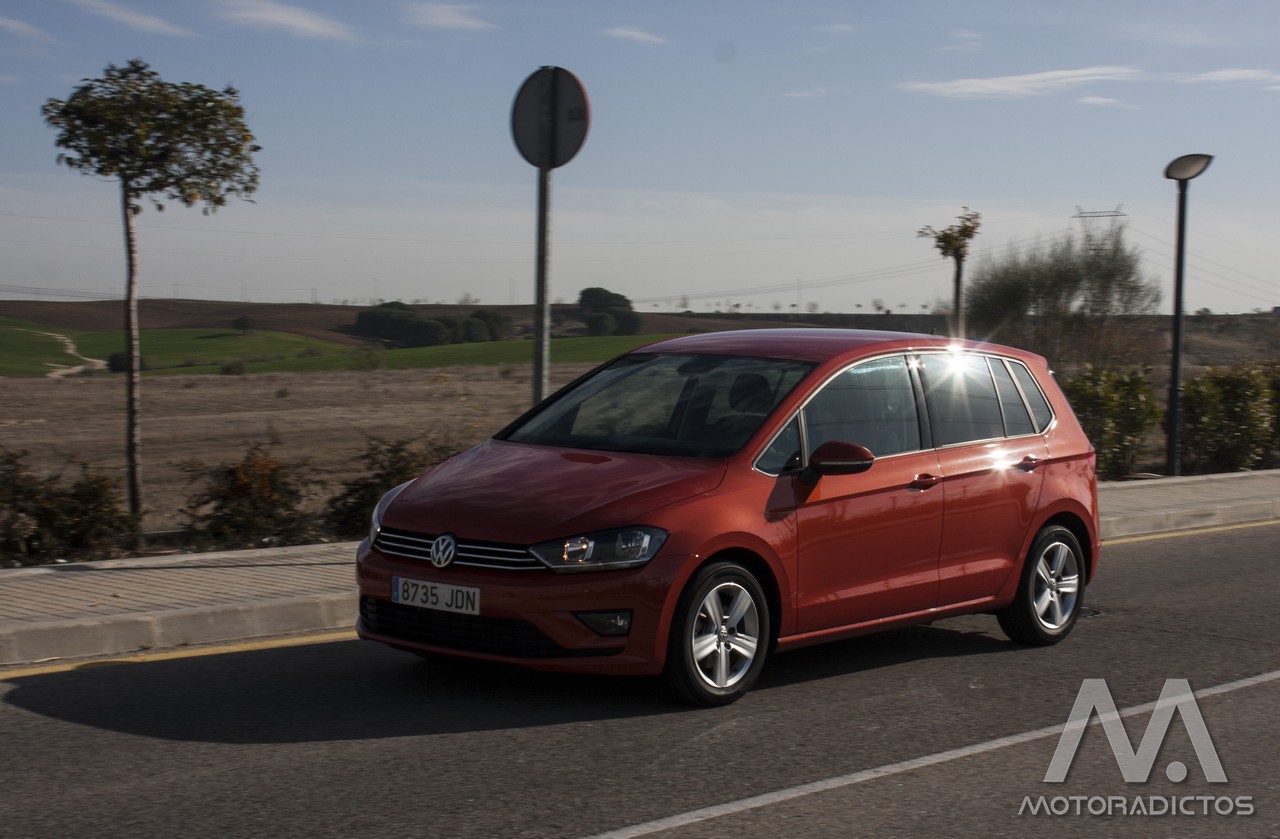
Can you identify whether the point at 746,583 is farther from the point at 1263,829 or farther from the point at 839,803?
the point at 1263,829

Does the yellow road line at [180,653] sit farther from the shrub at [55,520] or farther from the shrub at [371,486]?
the shrub at [371,486]

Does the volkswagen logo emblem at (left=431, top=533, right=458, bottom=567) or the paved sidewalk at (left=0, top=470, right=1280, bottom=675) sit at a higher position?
the volkswagen logo emblem at (left=431, top=533, right=458, bottom=567)

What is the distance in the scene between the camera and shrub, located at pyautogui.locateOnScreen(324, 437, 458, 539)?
37.3 ft

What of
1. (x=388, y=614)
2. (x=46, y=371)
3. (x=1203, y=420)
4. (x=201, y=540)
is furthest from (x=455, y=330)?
(x=388, y=614)

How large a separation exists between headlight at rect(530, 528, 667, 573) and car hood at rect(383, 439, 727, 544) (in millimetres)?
36

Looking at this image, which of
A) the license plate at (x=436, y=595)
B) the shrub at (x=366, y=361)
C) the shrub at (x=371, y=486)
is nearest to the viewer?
the license plate at (x=436, y=595)

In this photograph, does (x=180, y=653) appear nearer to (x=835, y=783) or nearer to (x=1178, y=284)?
(x=835, y=783)

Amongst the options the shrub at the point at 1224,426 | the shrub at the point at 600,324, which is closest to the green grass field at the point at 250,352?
the shrub at the point at 600,324

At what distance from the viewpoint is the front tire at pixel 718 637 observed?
6.05 metres

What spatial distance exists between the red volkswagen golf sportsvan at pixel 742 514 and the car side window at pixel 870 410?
1 cm

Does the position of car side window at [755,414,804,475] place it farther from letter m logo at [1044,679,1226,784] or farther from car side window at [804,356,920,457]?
letter m logo at [1044,679,1226,784]

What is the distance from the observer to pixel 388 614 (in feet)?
20.7

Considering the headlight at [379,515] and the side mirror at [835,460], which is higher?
the side mirror at [835,460]

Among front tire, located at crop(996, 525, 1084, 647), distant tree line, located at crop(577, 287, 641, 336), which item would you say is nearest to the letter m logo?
front tire, located at crop(996, 525, 1084, 647)
